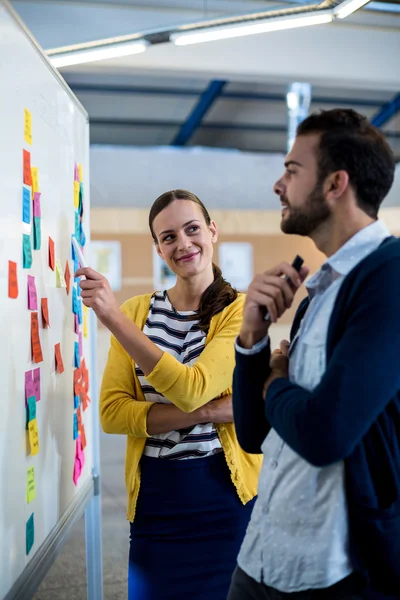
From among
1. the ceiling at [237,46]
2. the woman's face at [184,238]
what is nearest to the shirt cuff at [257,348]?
the woman's face at [184,238]

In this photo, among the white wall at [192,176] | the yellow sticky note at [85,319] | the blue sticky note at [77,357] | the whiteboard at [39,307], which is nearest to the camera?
the whiteboard at [39,307]

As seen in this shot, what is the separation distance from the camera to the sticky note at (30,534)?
1611mm

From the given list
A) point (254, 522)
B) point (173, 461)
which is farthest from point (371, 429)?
point (173, 461)

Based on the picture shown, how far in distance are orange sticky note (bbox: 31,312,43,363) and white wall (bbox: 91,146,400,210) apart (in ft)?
20.5

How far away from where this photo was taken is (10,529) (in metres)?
1.49

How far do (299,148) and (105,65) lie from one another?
14.0ft

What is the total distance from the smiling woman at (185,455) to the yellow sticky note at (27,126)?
36 cm

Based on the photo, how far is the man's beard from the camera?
1190 mm

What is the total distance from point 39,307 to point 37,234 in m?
0.19

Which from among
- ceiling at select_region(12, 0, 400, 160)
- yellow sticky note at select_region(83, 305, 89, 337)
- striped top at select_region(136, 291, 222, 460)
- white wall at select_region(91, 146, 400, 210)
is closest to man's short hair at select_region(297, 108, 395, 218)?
striped top at select_region(136, 291, 222, 460)

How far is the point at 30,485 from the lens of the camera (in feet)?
5.42

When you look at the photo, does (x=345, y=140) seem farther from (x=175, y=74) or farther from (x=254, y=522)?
(x=175, y=74)

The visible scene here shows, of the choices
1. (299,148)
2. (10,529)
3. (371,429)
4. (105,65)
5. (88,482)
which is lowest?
(88,482)

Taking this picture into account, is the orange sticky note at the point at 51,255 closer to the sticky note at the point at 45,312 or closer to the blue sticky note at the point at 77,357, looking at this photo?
the sticky note at the point at 45,312
